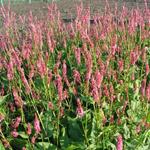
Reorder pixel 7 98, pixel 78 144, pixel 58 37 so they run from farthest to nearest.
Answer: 1. pixel 58 37
2. pixel 7 98
3. pixel 78 144

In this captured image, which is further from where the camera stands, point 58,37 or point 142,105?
point 58,37

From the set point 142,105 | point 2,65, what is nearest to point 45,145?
point 142,105

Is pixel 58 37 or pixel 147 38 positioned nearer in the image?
pixel 147 38

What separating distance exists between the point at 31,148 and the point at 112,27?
2.26 metres

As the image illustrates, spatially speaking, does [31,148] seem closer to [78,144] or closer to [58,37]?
[78,144]

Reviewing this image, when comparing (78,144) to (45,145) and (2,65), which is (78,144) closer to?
(45,145)

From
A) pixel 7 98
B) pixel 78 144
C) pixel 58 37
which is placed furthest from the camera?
pixel 58 37

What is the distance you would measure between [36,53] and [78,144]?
59.4 inches

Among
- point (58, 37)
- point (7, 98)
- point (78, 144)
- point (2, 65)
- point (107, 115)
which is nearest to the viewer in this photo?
point (78, 144)

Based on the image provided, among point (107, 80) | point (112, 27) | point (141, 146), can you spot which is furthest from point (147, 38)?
point (141, 146)

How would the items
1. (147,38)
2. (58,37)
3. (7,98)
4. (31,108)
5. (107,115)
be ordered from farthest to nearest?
1. (58,37)
2. (147,38)
3. (7,98)
4. (31,108)
5. (107,115)

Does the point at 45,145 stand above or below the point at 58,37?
below

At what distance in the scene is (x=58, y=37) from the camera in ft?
15.9

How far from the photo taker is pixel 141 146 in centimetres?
277
